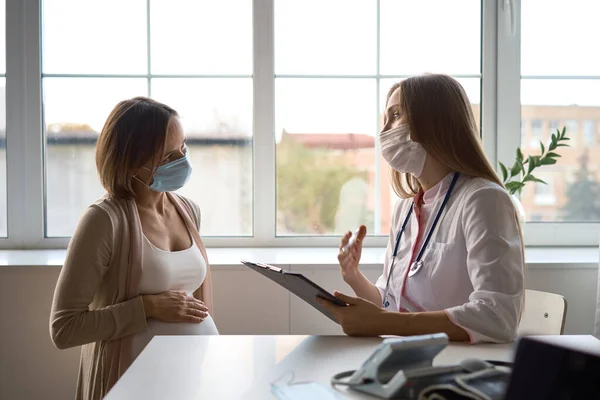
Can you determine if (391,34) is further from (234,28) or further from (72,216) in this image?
(72,216)

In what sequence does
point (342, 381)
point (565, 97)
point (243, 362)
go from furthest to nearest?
point (565, 97) → point (243, 362) → point (342, 381)

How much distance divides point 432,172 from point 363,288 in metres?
0.41

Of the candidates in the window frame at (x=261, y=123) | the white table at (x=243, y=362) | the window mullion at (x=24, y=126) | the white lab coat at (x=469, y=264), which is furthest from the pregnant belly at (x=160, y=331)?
the window mullion at (x=24, y=126)

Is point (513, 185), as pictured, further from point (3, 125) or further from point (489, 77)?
point (3, 125)

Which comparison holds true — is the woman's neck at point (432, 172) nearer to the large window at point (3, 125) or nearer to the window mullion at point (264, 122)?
the window mullion at point (264, 122)

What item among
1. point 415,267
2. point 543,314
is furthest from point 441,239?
point 543,314

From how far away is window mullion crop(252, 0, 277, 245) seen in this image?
9.41 feet

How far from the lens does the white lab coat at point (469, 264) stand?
4.89ft

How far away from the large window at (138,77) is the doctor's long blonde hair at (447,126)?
1.31 m

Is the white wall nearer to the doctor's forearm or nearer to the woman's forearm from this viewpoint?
the woman's forearm

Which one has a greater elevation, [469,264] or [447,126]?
[447,126]

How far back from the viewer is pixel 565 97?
2.97 meters

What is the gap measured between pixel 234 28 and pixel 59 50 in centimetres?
81

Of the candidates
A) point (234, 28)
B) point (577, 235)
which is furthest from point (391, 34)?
point (577, 235)
